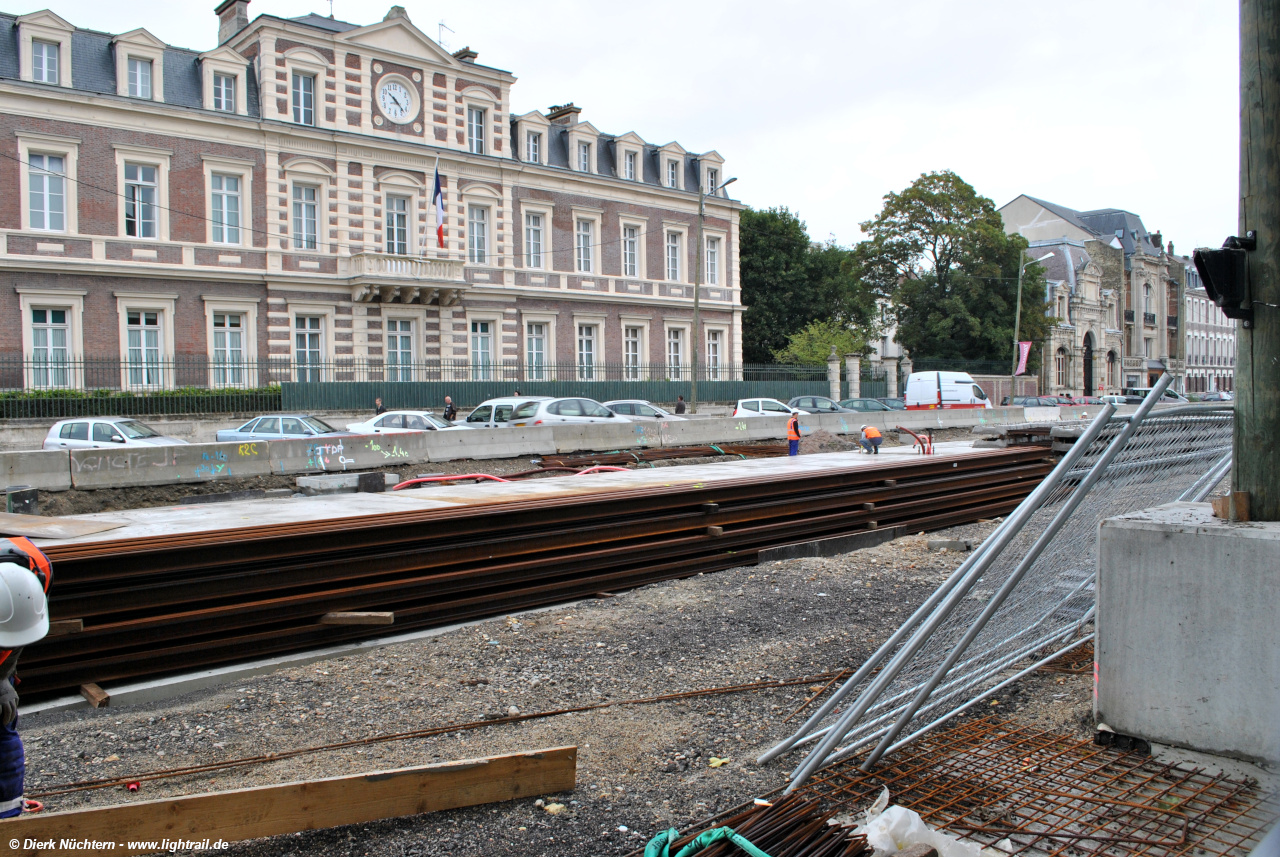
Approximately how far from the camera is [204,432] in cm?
2788

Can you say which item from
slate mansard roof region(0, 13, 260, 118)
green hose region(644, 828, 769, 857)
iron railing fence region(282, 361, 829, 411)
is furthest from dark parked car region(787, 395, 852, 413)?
green hose region(644, 828, 769, 857)

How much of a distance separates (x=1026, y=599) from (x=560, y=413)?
16986mm

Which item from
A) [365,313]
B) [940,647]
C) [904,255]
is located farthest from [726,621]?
[904,255]

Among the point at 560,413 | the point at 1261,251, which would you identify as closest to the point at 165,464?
the point at 560,413

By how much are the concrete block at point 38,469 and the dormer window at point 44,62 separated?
22.7 meters

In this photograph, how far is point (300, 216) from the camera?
35.1m

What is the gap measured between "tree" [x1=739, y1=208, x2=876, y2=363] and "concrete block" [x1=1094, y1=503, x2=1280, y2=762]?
56.6 m

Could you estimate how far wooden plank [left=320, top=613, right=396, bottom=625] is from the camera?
7246mm

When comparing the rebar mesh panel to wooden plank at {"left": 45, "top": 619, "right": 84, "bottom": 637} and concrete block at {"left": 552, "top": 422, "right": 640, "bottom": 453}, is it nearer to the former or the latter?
wooden plank at {"left": 45, "top": 619, "right": 84, "bottom": 637}

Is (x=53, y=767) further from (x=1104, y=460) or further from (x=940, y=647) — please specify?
(x=1104, y=460)

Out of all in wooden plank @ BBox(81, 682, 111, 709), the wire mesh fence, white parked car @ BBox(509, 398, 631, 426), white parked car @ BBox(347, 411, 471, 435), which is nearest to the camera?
the wire mesh fence

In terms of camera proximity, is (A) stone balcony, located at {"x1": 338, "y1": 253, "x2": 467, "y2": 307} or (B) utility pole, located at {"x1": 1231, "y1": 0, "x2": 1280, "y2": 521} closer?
(B) utility pole, located at {"x1": 1231, "y1": 0, "x2": 1280, "y2": 521}

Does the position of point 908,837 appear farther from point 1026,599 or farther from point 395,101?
point 395,101

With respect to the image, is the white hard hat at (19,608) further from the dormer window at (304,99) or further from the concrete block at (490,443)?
the dormer window at (304,99)
